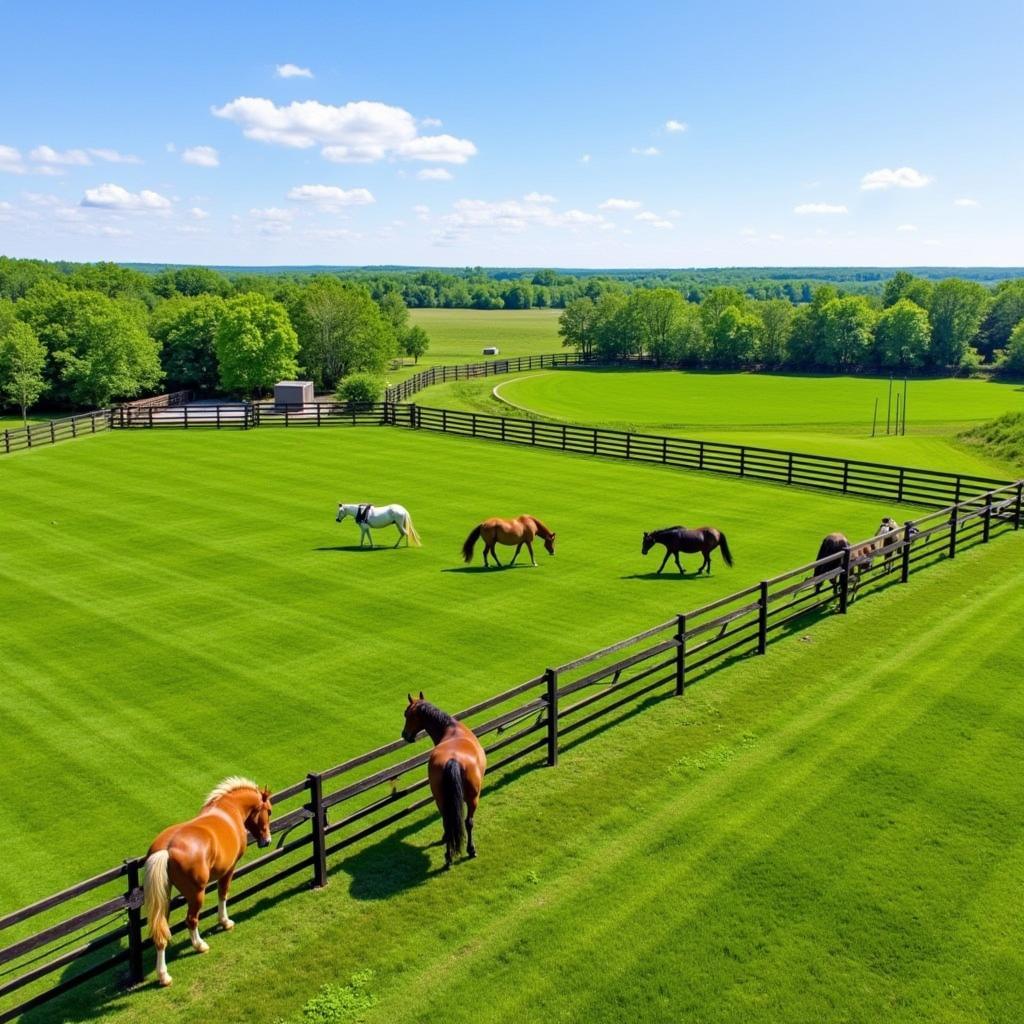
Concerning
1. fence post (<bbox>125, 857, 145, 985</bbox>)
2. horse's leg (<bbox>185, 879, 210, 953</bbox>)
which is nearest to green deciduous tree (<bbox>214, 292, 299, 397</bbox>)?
horse's leg (<bbox>185, 879, 210, 953</bbox>)

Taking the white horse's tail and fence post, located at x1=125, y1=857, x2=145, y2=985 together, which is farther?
the white horse's tail

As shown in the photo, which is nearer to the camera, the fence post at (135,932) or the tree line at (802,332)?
the fence post at (135,932)

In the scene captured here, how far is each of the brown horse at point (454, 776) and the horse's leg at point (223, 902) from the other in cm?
203

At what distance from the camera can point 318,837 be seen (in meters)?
8.87

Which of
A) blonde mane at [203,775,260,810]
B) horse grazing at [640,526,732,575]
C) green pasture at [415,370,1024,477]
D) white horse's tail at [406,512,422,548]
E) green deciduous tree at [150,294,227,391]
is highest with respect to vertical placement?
green deciduous tree at [150,294,227,391]

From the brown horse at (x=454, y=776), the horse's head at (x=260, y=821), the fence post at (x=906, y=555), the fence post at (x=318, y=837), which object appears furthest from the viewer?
the fence post at (x=906, y=555)

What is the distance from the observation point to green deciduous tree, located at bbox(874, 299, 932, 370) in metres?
110

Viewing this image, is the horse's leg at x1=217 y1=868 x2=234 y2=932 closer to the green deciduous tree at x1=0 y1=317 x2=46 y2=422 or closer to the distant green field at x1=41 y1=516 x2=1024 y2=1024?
the distant green field at x1=41 y1=516 x2=1024 y2=1024

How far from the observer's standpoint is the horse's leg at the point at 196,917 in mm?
7633

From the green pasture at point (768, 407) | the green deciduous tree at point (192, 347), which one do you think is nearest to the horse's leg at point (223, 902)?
the green pasture at point (768, 407)

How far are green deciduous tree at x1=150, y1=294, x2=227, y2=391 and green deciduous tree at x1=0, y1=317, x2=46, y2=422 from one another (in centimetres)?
1192

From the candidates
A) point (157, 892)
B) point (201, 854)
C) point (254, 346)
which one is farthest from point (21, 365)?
point (157, 892)

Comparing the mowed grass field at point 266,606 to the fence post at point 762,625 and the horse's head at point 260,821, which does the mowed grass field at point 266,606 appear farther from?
the fence post at point 762,625

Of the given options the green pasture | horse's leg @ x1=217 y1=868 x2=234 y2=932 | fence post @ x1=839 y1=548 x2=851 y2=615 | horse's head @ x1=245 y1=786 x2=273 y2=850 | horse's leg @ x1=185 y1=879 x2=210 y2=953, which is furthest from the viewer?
the green pasture
